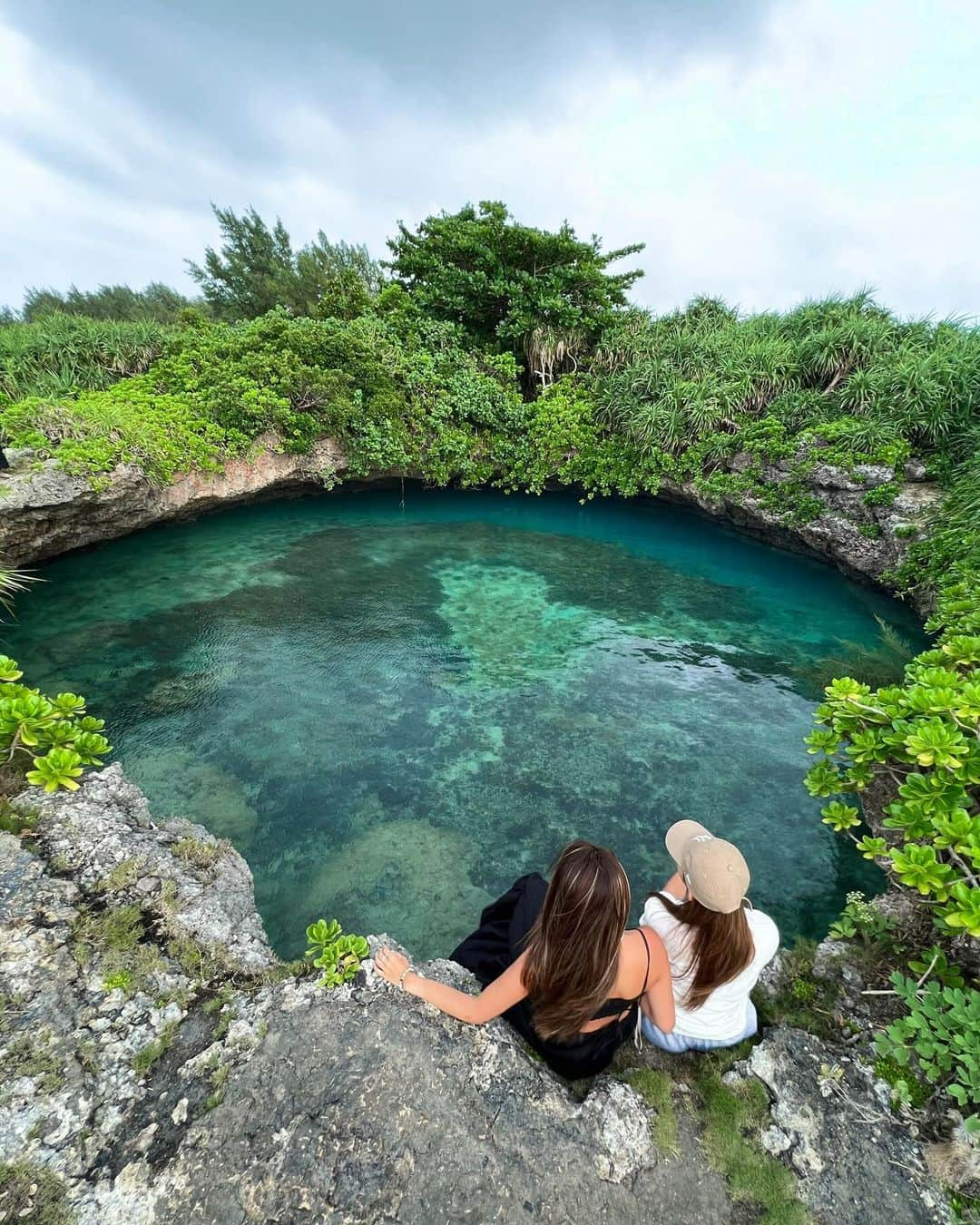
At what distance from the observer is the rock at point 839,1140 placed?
193 cm

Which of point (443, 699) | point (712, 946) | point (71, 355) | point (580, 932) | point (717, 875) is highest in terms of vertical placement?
point (71, 355)

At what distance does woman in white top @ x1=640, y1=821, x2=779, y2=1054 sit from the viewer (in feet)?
6.59

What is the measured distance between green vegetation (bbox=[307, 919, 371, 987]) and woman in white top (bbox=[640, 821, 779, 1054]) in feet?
4.27

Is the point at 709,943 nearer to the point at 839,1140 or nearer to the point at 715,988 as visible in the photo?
the point at 715,988

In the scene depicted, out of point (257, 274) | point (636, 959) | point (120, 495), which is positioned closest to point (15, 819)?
point (636, 959)

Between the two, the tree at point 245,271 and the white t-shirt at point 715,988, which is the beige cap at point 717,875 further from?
the tree at point 245,271

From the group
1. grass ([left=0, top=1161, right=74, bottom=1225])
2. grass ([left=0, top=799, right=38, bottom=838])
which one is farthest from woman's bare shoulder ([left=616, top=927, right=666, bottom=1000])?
grass ([left=0, top=799, right=38, bottom=838])

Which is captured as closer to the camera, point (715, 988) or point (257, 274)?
point (715, 988)

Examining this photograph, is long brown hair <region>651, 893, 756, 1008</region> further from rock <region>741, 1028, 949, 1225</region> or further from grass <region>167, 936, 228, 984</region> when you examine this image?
grass <region>167, 936, 228, 984</region>

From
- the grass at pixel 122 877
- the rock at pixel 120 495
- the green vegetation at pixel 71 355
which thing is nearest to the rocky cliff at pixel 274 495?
the rock at pixel 120 495

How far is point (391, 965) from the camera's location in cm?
243

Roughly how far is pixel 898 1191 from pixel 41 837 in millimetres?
4030

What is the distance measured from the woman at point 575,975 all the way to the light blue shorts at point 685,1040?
85 mm

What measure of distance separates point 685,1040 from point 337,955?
155cm
